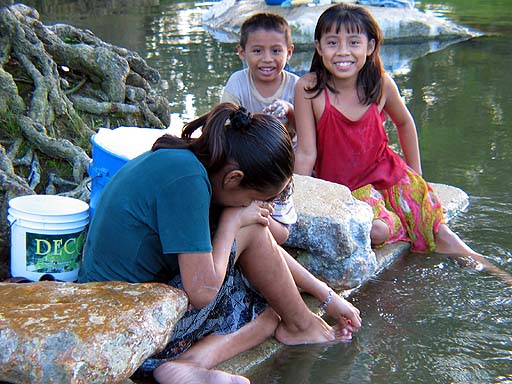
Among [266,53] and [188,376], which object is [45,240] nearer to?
[188,376]

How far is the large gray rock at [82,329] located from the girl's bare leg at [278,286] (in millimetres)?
366

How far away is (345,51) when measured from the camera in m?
3.58

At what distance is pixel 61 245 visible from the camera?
270 cm

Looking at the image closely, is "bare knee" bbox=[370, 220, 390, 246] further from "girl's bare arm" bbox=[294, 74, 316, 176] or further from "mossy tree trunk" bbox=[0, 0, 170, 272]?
"mossy tree trunk" bbox=[0, 0, 170, 272]

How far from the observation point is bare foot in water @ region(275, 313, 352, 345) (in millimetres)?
2777

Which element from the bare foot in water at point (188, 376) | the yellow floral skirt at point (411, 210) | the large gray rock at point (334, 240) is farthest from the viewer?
the yellow floral skirt at point (411, 210)

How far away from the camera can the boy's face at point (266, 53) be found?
12.4 feet

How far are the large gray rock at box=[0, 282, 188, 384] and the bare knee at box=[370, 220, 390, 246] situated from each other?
5.29ft

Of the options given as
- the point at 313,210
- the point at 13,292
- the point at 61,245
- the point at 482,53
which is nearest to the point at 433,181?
the point at 313,210

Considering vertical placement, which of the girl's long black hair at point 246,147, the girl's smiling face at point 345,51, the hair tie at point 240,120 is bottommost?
the girl's long black hair at point 246,147

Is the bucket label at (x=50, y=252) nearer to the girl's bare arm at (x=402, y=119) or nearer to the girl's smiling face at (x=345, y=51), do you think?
the girl's smiling face at (x=345, y=51)

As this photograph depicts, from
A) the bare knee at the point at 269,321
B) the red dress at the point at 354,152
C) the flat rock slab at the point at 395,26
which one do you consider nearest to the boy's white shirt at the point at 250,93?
the red dress at the point at 354,152

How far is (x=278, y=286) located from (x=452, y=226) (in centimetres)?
178

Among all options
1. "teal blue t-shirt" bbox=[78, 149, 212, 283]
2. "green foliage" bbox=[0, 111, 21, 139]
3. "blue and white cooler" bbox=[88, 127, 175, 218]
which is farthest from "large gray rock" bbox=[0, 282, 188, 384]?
"green foliage" bbox=[0, 111, 21, 139]
